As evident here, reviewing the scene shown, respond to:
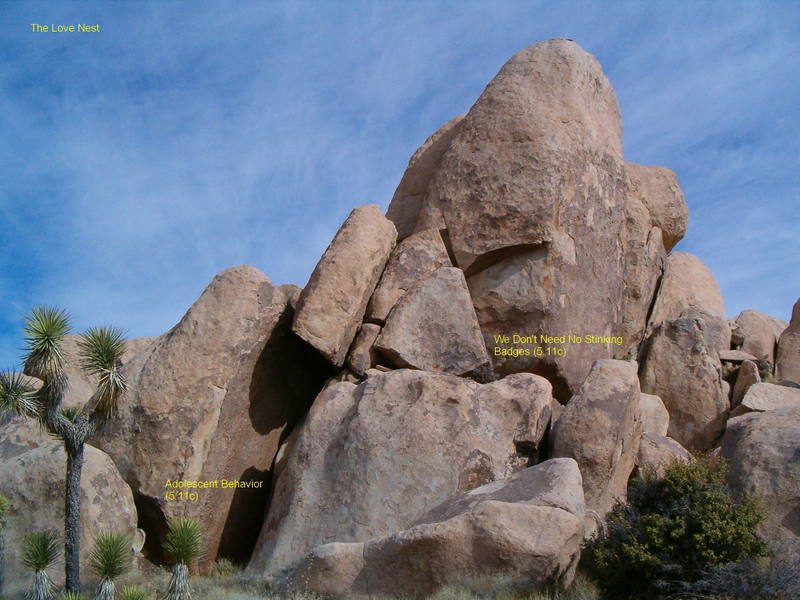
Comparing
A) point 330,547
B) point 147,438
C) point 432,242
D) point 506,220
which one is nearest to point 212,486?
point 147,438

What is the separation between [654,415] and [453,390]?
527cm

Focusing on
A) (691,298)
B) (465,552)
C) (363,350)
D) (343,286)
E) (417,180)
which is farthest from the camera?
(691,298)

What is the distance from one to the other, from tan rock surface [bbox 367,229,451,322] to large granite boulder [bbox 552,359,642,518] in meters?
4.36

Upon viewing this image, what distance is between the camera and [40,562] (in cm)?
1345

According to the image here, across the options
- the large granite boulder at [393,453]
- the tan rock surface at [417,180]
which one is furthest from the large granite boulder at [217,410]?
the tan rock surface at [417,180]

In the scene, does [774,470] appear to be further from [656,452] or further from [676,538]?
[676,538]

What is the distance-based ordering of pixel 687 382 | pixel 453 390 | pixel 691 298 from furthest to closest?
1. pixel 691 298
2. pixel 687 382
3. pixel 453 390

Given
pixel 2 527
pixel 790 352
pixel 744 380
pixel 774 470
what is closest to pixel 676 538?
pixel 774 470

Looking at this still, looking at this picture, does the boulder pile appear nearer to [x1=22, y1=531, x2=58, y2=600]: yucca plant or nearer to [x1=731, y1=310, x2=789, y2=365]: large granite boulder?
[x1=22, y1=531, x2=58, y2=600]: yucca plant

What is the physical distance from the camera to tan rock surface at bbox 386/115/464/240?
21484 mm

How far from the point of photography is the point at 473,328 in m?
17.9

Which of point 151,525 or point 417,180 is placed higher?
point 417,180

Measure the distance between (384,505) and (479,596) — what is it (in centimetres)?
341

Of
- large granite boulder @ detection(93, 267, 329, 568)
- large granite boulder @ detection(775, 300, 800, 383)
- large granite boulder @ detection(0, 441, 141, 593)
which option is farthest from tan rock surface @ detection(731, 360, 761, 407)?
large granite boulder @ detection(0, 441, 141, 593)
